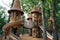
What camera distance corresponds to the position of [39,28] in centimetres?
1506

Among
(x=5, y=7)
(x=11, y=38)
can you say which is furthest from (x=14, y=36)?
(x=5, y=7)

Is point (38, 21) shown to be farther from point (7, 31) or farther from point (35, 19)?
point (7, 31)

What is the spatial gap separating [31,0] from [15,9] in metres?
7.64

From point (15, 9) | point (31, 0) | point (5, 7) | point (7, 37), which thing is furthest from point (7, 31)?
point (5, 7)

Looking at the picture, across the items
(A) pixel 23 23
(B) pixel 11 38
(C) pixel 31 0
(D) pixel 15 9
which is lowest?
(B) pixel 11 38

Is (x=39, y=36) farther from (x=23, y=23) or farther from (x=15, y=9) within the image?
(x=15, y=9)

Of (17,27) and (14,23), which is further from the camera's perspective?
(17,27)

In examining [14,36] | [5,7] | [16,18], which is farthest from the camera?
[5,7]

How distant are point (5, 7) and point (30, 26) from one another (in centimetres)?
1235

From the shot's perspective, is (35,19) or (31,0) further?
(31,0)

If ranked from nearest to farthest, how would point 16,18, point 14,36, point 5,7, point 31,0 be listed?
point 14,36 → point 16,18 → point 31,0 → point 5,7

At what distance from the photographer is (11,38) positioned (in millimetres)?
14273

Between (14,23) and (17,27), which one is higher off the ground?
(14,23)

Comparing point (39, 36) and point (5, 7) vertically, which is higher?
point (5, 7)
